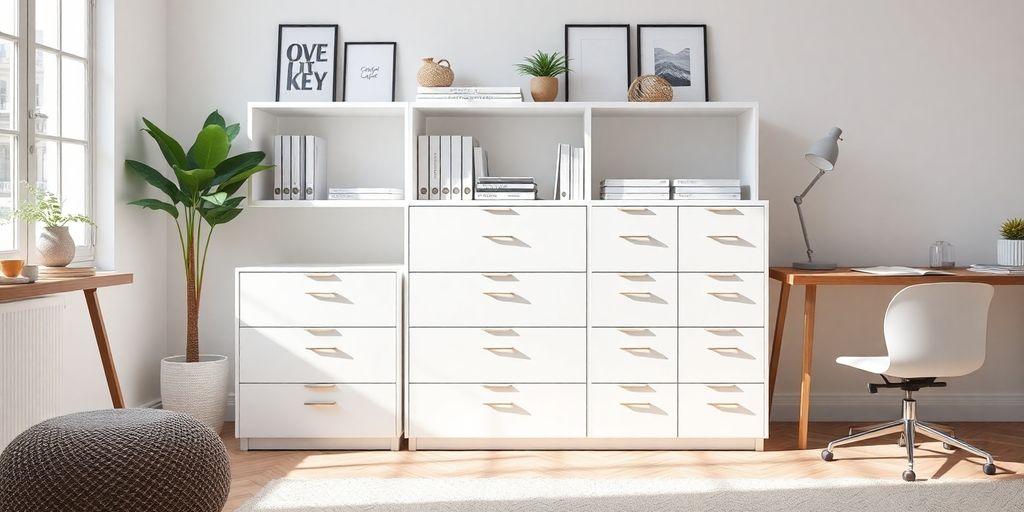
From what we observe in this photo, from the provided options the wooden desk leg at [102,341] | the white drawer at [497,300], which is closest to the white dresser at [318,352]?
the white drawer at [497,300]

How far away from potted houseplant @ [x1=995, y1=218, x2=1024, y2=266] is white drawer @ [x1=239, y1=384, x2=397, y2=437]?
2.79 meters

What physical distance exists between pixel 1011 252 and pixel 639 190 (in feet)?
5.58

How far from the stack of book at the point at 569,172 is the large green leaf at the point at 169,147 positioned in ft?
5.50

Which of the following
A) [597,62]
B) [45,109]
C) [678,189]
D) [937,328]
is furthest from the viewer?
[597,62]

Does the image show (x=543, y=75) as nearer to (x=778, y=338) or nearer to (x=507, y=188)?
(x=507, y=188)

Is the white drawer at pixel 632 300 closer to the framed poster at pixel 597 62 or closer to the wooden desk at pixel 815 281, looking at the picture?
the wooden desk at pixel 815 281

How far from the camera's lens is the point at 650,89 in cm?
369

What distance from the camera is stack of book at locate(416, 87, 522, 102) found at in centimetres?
362

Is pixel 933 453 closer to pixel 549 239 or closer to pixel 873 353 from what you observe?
pixel 873 353

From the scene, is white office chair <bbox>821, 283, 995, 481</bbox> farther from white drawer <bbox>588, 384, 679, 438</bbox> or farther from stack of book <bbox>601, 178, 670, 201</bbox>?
stack of book <bbox>601, 178, 670, 201</bbox>

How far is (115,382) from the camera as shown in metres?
3.17

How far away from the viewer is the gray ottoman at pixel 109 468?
2.02 m

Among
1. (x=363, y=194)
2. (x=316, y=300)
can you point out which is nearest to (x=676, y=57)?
(x=363, y=194)

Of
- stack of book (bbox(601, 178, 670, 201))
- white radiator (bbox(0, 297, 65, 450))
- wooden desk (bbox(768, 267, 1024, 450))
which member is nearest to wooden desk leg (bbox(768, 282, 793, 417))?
wooden desk (bbox(768, 267, 1024, 450))
